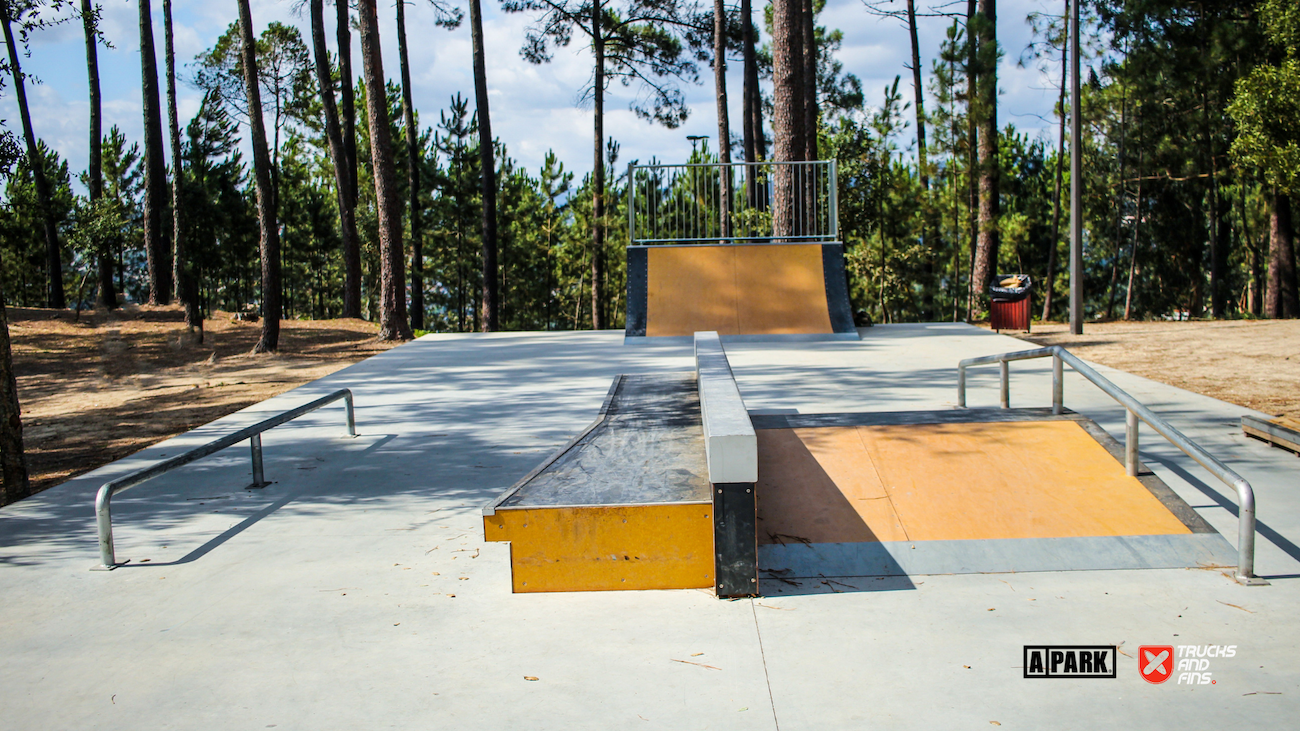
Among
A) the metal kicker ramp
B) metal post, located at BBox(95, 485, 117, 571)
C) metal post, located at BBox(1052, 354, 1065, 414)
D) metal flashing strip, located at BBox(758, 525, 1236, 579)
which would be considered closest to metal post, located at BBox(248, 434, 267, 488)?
metal post, located at BBox(95, 485, 117, 571)

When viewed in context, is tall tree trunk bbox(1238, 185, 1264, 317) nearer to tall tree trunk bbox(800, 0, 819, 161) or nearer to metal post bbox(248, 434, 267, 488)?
tall tree trunk bbox(800, 0, 819, 161)

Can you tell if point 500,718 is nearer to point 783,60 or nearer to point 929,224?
point 783,60

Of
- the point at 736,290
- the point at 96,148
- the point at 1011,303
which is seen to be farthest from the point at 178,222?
the point at 1011,303

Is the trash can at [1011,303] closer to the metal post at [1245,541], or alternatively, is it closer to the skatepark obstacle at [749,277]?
the skatepark obstacle at [749,277]

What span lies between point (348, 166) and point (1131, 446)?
2100 cm

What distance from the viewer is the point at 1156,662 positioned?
3.14 metres

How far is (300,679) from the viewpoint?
3.17 m

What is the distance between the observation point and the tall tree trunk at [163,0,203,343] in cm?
1766

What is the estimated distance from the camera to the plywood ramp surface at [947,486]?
4418 mm

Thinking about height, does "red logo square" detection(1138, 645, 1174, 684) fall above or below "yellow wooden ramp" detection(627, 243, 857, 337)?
below

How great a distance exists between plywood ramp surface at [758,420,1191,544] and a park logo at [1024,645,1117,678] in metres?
1.11

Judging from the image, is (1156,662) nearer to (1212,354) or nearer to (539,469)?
(539,469)

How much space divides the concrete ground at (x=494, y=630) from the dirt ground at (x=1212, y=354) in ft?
9.45

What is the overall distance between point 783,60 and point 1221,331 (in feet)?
29.7
